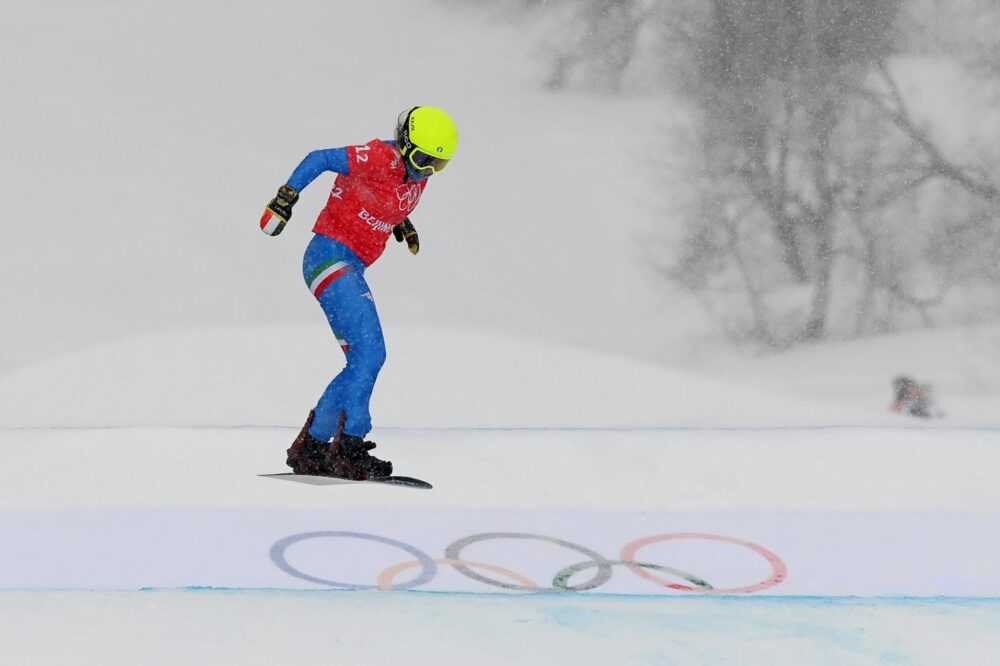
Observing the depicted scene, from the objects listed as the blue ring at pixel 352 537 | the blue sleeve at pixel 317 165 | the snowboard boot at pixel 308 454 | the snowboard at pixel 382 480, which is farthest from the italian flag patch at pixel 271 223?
the blue ring at pixel 352 537

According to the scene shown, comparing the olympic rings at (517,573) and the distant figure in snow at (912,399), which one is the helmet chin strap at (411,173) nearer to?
the olympic rings at (517,573)

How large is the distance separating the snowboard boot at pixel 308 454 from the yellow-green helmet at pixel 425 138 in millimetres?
916

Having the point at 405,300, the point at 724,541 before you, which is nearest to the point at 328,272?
the point at 405,300

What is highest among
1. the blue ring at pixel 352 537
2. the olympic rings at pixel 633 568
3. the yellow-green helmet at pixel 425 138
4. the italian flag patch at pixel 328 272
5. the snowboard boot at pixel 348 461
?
the yellow-green helmet at pixel 425 138

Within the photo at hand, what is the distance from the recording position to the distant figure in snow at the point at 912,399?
4316 millimetres

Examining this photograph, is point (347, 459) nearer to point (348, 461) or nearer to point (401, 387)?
point (348, 461)

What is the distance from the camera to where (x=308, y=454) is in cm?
336

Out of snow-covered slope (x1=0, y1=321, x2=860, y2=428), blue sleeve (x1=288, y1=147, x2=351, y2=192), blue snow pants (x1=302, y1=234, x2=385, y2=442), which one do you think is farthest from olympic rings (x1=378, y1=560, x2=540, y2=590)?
snow-covered slope (x1=0, y1=321, x2=860, y2=428)

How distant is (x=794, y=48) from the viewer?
429cm

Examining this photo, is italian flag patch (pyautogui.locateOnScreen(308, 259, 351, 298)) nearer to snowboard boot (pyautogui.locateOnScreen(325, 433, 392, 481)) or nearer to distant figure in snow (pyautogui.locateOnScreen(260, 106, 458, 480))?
distant figure in snow (pyautogui.locateOnScreen(260, 106, 458, 480))

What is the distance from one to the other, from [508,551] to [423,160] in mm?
1274

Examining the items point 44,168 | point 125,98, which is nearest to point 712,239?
point 125,98

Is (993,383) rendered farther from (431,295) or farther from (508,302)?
(431,295)

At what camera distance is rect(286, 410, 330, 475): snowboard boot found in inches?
131
